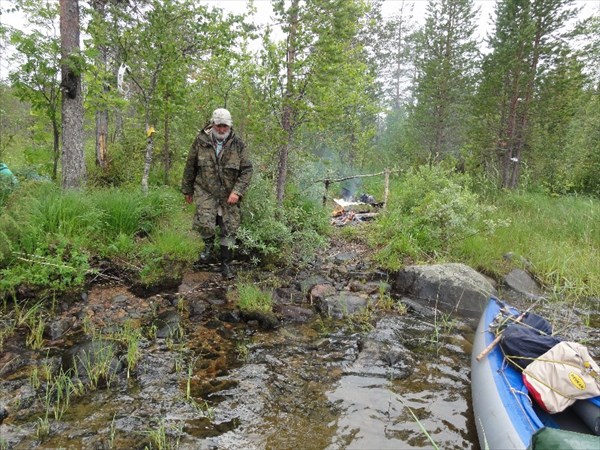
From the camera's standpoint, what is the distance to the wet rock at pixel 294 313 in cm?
563

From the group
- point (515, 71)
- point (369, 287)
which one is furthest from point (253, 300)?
point (515, 71)

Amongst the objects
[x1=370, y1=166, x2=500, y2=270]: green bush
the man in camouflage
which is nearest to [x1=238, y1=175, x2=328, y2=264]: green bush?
the man in camouflage

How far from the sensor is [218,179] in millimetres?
6395

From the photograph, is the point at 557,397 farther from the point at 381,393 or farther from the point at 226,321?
the point at 226,321

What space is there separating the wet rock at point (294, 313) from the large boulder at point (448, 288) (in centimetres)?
207

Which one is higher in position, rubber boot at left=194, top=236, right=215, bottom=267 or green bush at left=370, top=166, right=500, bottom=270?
green bush at left=370, top=166, right=500, bottom=270

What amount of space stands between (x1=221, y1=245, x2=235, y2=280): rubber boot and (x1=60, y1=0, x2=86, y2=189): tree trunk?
294 cm

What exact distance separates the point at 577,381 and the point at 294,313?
11.3ft

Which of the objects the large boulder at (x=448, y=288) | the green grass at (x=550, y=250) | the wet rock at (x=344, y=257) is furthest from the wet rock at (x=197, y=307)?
the green grass at (x=550, y=250)

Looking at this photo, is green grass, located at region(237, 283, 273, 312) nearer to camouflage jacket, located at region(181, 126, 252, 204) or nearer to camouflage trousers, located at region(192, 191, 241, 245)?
camouflage trousers, located at region(192, 191, 241, 245)

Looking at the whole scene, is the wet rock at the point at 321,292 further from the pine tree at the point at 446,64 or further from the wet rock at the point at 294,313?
the pine tree at the point at 446,64

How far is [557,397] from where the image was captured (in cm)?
329

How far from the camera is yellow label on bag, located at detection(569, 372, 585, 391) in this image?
3.24 meters

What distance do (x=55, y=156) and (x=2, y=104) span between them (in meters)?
9.58
